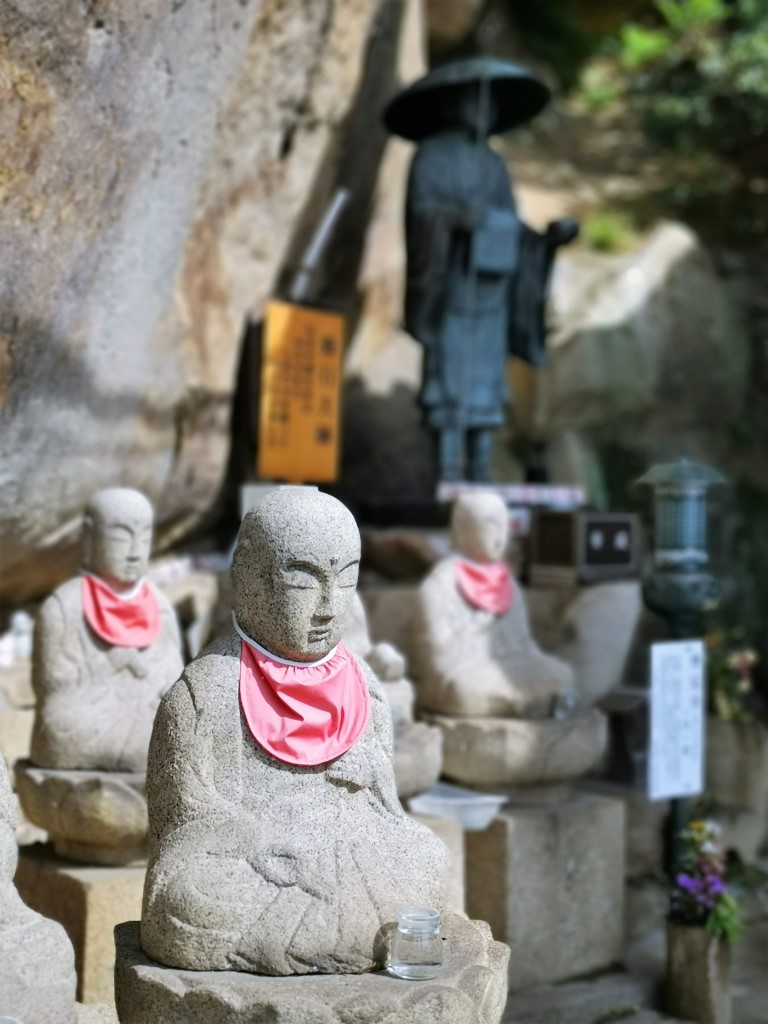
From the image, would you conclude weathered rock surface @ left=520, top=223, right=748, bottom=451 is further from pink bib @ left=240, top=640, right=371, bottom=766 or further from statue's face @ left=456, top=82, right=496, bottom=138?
pink bib @ left=240, top=640, right=371, bottom=766

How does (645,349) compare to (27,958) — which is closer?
(27,958)

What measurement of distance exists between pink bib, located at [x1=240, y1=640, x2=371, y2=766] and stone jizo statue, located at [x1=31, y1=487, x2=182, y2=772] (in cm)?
141

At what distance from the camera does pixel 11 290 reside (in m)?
5.07

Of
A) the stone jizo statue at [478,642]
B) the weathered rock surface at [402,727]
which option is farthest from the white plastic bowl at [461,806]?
the stone jizo statue at [478,642]

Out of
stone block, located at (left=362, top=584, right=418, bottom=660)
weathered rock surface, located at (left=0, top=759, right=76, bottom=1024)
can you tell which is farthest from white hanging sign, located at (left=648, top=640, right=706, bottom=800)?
weathered rock surface, located at (left=0, top=759, right=76, bottom=1024)

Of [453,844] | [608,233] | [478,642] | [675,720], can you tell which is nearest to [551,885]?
[453,844]

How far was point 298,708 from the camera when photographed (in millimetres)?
3096

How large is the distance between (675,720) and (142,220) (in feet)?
11.1

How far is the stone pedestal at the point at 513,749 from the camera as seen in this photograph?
17.7 ft

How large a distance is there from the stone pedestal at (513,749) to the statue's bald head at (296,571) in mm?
2412

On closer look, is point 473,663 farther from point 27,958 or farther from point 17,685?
point 27,958

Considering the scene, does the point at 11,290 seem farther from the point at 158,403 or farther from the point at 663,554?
the point at 663,554

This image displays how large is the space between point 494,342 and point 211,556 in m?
2.36

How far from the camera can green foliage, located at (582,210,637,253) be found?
39.8 feet
